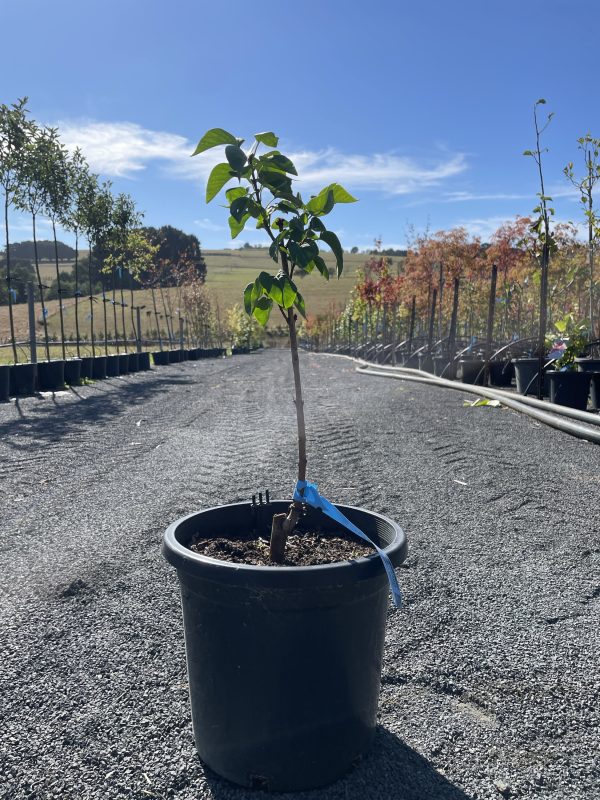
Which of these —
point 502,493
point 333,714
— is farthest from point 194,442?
point 333,714

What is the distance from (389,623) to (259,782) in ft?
3.39

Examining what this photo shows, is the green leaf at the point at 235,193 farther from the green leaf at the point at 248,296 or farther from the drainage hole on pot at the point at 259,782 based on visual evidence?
the drainage hole on pot at the point at 259,782

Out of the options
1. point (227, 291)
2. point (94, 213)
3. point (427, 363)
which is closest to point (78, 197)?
point (94, 213)

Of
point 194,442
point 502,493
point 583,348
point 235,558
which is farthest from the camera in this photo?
point 583,348

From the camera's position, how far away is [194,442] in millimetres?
6695

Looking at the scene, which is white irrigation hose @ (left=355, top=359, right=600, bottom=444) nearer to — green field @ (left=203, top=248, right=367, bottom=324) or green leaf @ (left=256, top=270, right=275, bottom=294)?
green leaf @ (left=256, top=270, right=275, bottom=294)

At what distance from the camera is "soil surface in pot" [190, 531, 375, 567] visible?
72.2 inches

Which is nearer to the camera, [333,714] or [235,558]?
[333,714]

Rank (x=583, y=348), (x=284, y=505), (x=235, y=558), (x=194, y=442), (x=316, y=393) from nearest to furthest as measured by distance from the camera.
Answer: (x=235, y=558) → (x=284, y=505) → (x=194, y=442) → (x=583, y=348) → (x=316, y=393)

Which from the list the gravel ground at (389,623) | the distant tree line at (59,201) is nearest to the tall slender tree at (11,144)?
the distant tree line at (59,201)

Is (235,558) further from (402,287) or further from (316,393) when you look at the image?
(402,287)

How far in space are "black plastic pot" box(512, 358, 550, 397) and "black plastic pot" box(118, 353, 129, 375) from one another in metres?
12.2

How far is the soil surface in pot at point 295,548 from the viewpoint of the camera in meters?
1.83

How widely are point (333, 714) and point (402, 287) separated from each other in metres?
26.9
